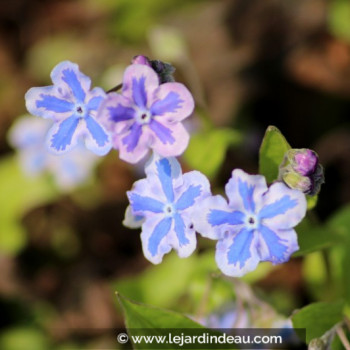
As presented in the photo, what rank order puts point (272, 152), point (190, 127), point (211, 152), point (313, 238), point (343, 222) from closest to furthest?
point (272, 152) → point (313, 238) → point (211, 152) → point (343, 222) → point (190, 127)

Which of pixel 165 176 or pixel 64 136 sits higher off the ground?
pixel 64 136

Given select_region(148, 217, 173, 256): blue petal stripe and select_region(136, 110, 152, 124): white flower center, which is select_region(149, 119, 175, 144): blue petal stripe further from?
select_region(148, 217, 173, 256): blue petal stripe

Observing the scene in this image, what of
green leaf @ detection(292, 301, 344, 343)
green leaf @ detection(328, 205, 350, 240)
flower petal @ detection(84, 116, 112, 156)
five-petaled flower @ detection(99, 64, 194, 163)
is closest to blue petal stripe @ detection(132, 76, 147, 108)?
five-petaled flower @ detection(99, 64, 194, 163)

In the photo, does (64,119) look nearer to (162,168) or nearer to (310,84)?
(162,168)

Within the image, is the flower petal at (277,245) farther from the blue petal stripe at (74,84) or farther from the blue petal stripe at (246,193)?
the blue petal stripe at (74,84)

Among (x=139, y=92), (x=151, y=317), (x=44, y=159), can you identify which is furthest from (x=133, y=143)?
(x=44, y=159)

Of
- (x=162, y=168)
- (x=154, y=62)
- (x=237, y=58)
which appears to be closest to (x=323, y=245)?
(x=162, y=168)

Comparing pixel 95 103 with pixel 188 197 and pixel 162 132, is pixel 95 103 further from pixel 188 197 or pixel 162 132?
pixel 188 197
